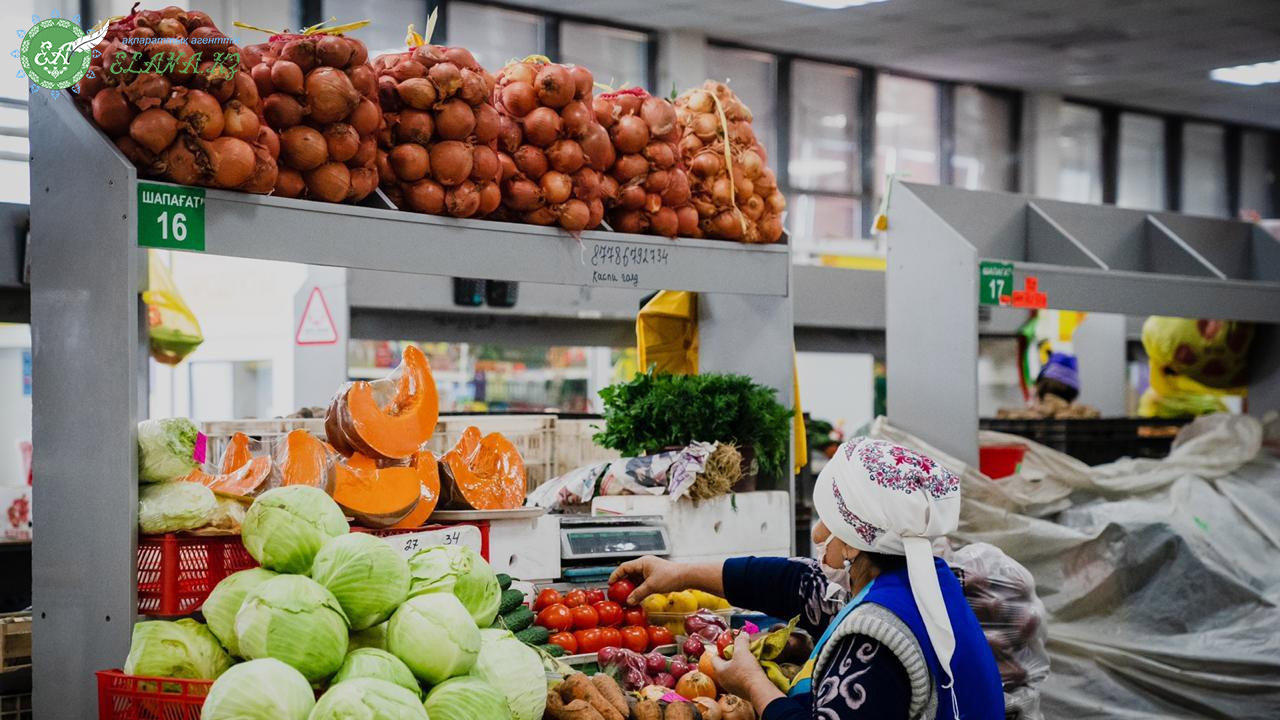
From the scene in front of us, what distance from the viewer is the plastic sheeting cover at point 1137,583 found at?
4766 mm

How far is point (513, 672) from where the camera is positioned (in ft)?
8.11

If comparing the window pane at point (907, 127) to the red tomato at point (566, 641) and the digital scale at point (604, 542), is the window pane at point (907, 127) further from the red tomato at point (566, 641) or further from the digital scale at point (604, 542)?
the red tomato at point (566, 641)

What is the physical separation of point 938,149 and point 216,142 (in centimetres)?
1062

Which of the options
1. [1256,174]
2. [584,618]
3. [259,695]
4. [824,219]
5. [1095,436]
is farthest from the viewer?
[1256,174]

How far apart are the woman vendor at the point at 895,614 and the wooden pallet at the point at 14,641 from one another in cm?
204

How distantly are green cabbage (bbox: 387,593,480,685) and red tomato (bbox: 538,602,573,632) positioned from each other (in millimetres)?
957

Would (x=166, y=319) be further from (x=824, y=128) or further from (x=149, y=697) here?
(x=824, y=128)

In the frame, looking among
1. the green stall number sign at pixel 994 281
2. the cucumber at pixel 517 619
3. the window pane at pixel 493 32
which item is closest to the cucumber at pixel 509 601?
the cucumber at pixel 517 619

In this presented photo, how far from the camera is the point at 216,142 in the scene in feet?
9.30

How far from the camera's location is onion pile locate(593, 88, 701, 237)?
3.87m

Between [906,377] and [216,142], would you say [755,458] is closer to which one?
[906,377]

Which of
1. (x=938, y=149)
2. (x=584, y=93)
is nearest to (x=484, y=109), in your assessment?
(x=584, y=93)

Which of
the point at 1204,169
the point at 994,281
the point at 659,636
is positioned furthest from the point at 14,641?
the point at 1204,169

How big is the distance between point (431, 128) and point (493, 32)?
7.06m
